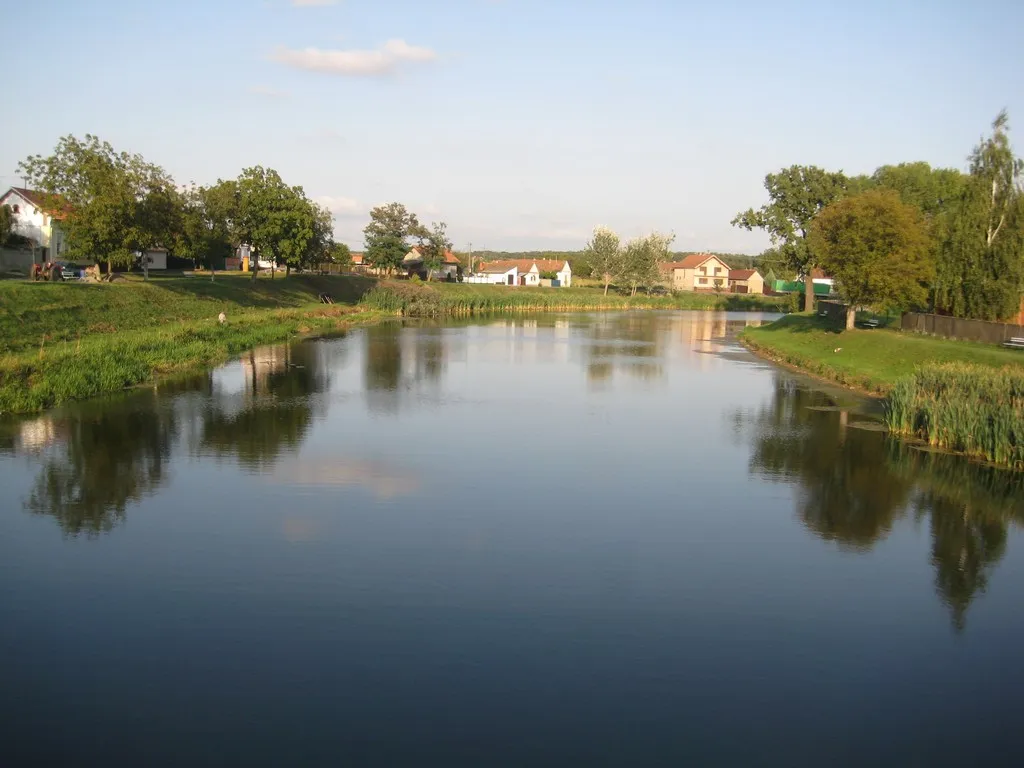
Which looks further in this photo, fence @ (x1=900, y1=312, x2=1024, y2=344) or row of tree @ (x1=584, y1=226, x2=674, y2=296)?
row of tree @ (x1=584, y1=226, x2=674, y2=296)

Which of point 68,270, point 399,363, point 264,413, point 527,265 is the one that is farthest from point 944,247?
point 527,265

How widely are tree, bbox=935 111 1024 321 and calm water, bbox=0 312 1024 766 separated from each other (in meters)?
18.8

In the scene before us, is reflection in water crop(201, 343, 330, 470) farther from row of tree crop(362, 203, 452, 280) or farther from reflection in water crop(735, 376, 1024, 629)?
row of tree crop(362, 203, 452, 280)

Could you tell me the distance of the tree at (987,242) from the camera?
36438 millimetres

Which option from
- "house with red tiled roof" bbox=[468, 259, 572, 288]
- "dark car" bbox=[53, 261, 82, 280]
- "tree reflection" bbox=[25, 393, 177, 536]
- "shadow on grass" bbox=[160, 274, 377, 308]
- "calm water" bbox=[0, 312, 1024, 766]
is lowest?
"calm water" bbox=[0, 312, 1024, 766]

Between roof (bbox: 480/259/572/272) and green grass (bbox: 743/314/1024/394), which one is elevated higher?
roof (bbox: 480/259/572/272)

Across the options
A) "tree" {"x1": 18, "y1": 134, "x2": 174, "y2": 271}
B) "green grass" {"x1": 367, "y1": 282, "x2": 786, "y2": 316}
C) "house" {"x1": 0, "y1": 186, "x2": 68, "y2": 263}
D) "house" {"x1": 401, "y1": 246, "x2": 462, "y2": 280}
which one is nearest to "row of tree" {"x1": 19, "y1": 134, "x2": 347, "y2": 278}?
"tree" {"x1": 18, "y1": 134, "x2": 174, "y2": 271}

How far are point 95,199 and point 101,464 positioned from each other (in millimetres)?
27002

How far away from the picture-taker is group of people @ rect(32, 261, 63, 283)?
4397 centimetres

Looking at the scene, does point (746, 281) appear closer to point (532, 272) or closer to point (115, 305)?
point (532, 272)

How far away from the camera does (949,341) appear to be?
112 ft

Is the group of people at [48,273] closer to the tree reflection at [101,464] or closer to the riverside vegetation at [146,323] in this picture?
the riverside vegetation at [146,323]

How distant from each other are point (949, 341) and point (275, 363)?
26.6 m

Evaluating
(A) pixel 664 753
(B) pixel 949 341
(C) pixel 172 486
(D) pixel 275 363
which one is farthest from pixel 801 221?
(A) pixel 664 753
